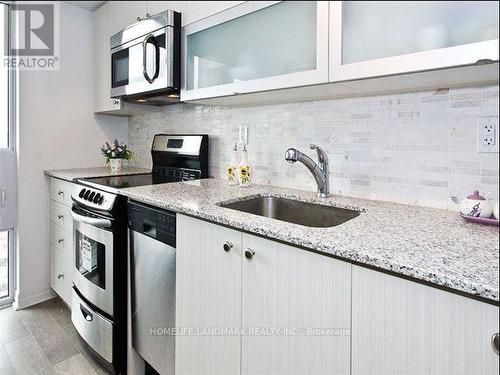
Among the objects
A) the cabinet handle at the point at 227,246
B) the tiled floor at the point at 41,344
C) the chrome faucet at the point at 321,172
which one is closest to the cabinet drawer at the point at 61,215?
the tiled floor at the point at 41,344

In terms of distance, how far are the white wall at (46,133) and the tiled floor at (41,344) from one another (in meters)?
0.19

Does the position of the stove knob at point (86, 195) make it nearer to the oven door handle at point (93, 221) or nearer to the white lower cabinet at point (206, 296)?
the oven door handle at point (93, 221)

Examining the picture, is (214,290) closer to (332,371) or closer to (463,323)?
(332,371)

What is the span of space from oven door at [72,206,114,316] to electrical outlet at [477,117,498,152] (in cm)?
148

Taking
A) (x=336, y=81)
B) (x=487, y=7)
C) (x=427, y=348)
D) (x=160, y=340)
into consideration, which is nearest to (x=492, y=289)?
(x=427, y=348)

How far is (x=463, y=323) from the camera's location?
2.04 feet

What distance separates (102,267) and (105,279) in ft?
0.21

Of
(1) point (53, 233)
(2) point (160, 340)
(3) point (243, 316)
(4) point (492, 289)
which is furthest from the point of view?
(1) point (53, 233)

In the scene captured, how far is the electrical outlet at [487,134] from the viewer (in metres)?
0.96

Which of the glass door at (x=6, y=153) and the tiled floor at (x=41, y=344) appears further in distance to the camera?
the glass door at (x=6, y=153)

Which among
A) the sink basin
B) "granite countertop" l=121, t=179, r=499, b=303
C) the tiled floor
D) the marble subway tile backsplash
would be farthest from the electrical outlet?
the tiled floor

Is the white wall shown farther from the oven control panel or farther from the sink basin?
the sink basin

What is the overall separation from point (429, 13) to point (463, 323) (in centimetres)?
72

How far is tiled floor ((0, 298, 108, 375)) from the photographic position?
1.60 metres
